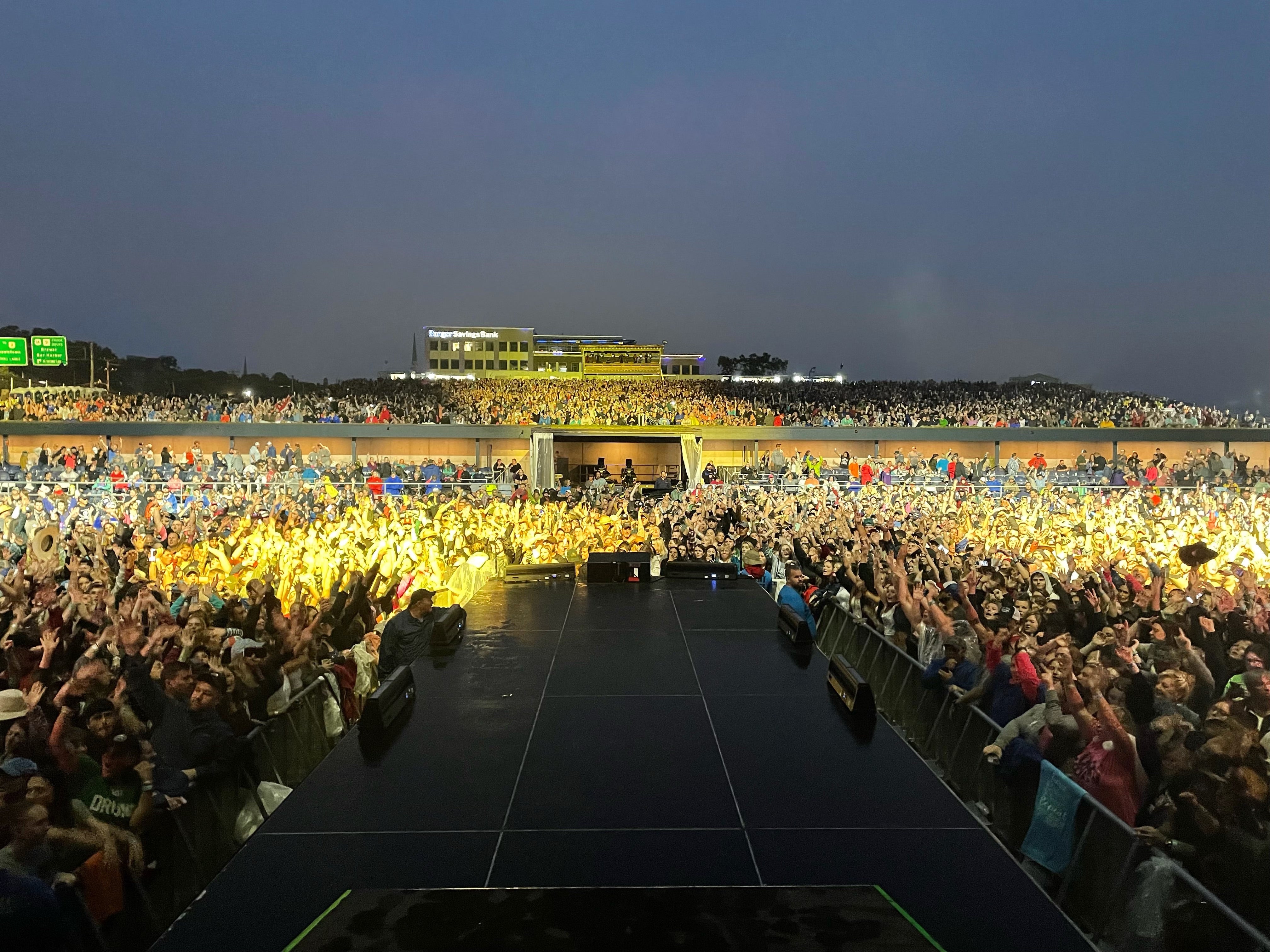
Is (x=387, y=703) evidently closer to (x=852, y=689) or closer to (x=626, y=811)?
(x=626, y=811)

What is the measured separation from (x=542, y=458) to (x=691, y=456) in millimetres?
6036

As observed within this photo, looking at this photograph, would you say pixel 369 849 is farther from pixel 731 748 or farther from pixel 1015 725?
pixel 1015 725

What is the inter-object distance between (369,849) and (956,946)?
2532 mm

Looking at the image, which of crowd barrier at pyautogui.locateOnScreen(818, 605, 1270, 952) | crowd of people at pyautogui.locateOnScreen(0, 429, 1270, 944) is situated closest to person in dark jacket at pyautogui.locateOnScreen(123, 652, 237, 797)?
crowd of people at pyautogui.locateOnScreen(0, 429, 1270, 944)

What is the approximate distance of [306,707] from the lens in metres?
6.22

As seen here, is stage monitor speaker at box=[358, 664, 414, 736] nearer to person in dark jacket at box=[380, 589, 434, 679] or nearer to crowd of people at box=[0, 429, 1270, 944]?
crowd of people at box=[0, 429, 1270, 944]

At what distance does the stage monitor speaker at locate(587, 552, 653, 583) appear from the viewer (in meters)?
11.5

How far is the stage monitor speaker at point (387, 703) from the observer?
5.09 m

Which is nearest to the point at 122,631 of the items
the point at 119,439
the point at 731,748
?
the point at 731,748

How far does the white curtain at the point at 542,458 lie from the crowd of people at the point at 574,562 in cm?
1176

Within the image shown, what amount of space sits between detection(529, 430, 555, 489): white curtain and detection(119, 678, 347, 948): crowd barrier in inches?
1028

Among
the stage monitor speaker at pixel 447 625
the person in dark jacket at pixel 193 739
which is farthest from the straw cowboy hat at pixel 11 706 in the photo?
the stage monitor speaker at pixel 447 625

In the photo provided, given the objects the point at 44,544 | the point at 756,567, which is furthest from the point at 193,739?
the point at 44,544

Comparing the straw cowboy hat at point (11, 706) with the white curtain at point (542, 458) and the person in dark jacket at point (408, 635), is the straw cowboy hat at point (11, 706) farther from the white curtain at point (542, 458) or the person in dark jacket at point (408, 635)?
the white curtain at point (542, 458)
